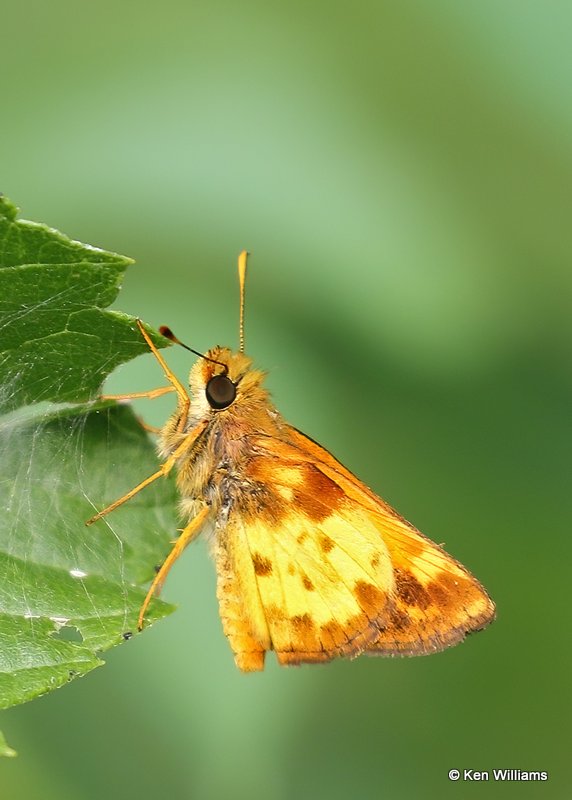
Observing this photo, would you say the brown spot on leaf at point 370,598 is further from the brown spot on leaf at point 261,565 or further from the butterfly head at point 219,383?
the butterfly head at point 219,383

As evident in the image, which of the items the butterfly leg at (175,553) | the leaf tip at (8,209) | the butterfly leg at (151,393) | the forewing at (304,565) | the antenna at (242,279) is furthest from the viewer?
the antenna at (242,279)

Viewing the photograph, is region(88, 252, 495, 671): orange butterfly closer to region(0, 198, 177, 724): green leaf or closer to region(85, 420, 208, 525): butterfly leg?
region(85, 420, 208, 525): butterfly leg

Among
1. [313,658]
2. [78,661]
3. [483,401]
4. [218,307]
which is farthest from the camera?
[483,401]

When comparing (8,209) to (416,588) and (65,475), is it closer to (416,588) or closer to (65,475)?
(65,475)

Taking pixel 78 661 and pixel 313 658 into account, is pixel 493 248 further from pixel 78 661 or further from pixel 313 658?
pixel 78 661

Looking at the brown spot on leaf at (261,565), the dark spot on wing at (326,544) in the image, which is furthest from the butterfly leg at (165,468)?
the dark spot on wing at (326,544)

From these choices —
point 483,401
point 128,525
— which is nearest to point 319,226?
point 483,401
